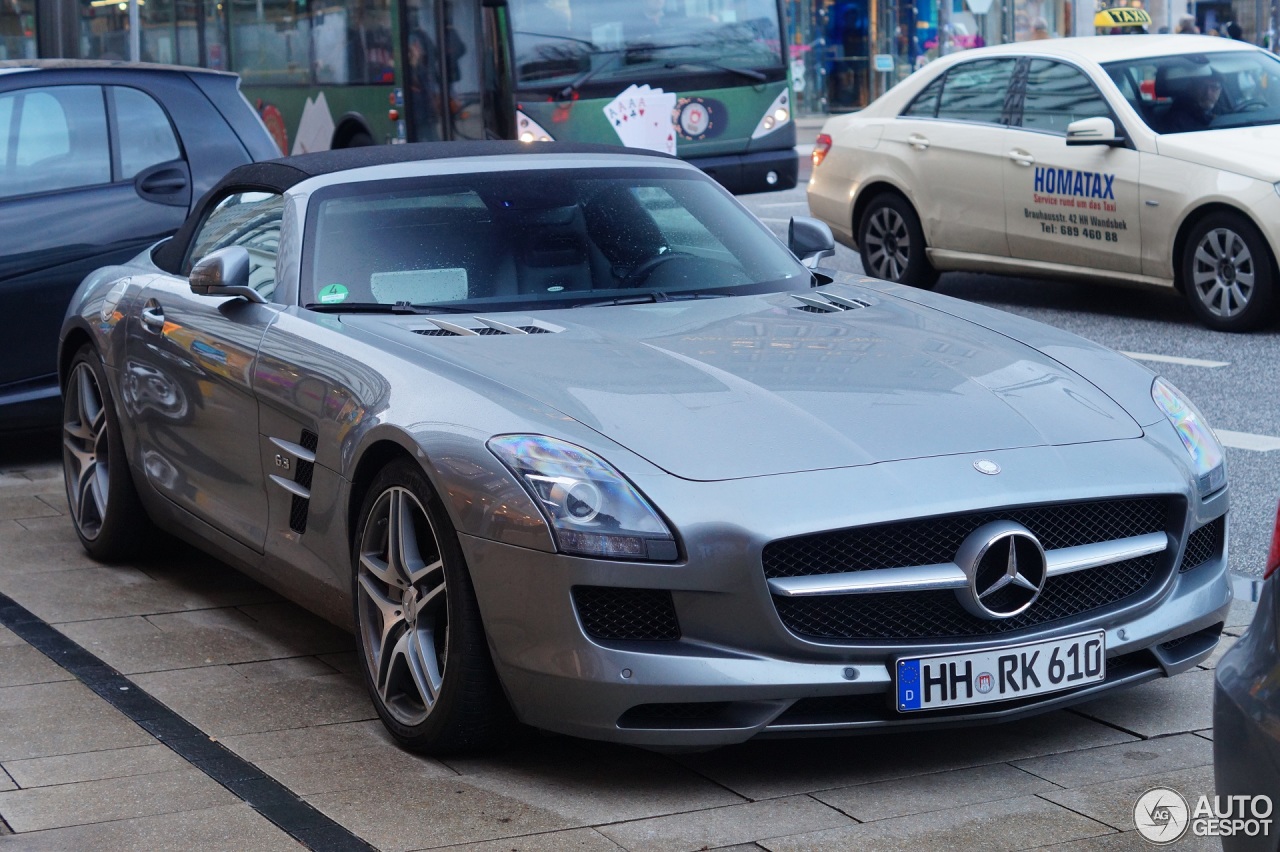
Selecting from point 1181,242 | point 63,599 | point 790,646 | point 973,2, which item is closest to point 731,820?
point 790,646

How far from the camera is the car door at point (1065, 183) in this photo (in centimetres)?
1024

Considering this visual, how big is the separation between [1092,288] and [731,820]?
8.83 meters

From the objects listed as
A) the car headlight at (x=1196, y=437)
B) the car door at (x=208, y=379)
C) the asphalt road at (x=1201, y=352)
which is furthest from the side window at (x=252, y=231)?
the asphalt road at (x=1201, y=352)

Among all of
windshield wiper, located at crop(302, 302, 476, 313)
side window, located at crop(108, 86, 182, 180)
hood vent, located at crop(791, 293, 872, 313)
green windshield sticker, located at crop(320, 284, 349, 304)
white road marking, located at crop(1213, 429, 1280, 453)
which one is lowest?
white road marking, located at crop(1213, 429, 1280, 453)

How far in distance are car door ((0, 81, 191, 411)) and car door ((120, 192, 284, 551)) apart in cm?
199

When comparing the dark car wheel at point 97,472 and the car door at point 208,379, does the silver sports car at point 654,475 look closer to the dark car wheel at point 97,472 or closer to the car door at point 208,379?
the car door at point 208,379

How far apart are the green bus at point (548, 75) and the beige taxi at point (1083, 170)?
2.61m

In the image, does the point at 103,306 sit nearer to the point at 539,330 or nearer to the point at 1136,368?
the point at 539,330

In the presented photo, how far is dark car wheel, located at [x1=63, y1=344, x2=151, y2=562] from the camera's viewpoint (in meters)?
5.96

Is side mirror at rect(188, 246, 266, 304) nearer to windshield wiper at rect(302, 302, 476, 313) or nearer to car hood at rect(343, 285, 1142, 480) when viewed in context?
windshield wiper at rect(302, 302, 476, 313)

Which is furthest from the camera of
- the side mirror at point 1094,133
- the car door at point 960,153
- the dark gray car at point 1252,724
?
the car door at point 960,153

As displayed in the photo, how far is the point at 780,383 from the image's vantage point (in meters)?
4.17

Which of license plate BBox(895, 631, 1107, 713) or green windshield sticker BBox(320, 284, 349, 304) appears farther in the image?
green windshield sticker BBox(320, 284, 349, 304)

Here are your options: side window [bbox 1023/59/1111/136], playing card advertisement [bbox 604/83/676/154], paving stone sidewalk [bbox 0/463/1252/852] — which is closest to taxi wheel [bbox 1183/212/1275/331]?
side window [bbox 1023/59/1111/136]
